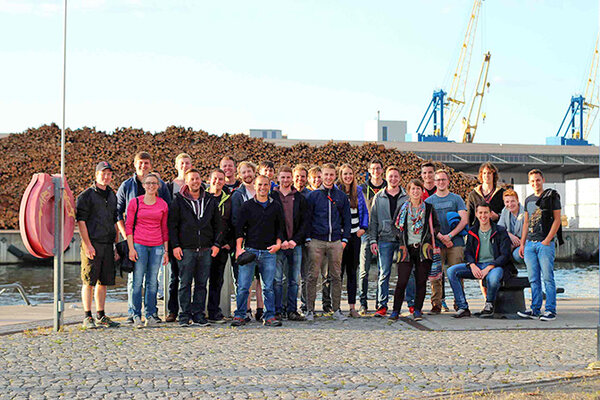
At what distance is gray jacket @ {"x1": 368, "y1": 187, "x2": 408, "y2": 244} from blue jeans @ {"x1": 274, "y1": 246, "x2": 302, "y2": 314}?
3.34 feet

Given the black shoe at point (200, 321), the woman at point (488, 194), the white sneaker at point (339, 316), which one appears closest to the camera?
the black shoe at point (200, 321)

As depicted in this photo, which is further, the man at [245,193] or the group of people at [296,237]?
the man at [245,193]

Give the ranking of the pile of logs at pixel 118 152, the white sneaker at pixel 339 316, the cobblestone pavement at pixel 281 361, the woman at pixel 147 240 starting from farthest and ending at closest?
the pile of logs at pixel 118 152 → the white sneaker at pixel 339 316 → the woman at pixel 147 240 → the cobblestone pavement at pixel 281 361

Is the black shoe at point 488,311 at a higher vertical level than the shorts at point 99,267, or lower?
lower

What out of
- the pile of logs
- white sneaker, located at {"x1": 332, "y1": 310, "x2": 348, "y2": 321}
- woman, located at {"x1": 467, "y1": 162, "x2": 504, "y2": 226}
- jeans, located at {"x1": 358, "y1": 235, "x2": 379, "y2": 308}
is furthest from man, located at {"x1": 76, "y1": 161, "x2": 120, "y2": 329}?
the pile of logs

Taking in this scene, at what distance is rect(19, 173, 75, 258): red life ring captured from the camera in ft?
25.0

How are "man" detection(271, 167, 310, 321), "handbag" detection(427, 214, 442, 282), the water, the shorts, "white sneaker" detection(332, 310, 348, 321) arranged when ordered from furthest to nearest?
1. the water
2. "handbag" detection(427, 214, 442, 282)
3. "white sneaker" detection(332, 310, 348, 321)
4. "man" detection(271, 167, 310, 321)
5. the shorts

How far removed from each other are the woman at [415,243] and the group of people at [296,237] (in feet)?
0.04

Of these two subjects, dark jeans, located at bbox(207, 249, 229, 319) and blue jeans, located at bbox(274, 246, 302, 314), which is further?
blue jeans, located at bbox(274, 246, 302, 314)

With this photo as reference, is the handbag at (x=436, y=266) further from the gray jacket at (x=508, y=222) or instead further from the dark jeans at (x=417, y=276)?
the gray jacket at (x=508, y=222)

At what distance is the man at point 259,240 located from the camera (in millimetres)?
8406

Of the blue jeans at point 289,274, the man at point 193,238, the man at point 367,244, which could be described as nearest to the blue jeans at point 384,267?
the man at point 367,244

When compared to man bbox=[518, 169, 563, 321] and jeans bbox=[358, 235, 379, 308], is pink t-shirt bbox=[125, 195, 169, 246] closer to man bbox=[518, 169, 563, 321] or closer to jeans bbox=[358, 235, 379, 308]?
jeans bbox=[358, 235, 379, 308]

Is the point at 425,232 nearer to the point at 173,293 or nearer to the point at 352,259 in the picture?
the point at 352,259
